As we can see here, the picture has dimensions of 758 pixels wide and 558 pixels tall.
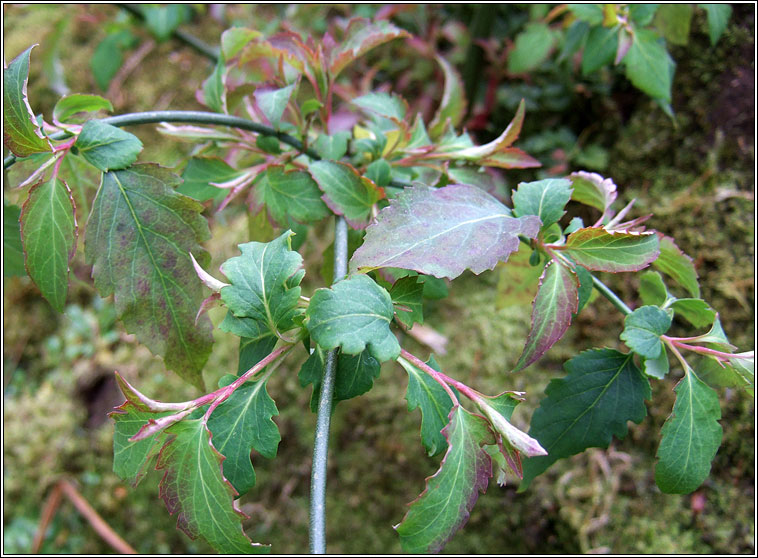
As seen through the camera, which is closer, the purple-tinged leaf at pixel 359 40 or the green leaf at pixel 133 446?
the green leaf at pixel 133 446

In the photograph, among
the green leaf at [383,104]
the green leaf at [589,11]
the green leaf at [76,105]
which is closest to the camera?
the green leaf at [76,105]

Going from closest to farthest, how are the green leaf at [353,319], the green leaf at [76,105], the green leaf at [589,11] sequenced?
the green leaf at [353,319] < the green leaf at [76,105] < the green leaf at [589,11]

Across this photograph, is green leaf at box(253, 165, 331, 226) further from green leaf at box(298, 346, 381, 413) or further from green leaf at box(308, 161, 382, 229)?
green leaf at box(298, 346, 381, 413)

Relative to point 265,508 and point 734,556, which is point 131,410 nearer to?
point 265,508

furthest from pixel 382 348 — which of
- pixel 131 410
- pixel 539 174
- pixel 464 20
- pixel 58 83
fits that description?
pixel 58 83

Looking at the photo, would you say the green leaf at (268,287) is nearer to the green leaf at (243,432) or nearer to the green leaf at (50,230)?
the green leaf at (243,432)

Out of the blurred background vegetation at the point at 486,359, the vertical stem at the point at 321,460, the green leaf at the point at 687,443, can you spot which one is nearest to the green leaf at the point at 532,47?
the blurred background vegetation at the point at 486,359

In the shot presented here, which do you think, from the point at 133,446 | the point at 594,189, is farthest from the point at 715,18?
the point at 133,446

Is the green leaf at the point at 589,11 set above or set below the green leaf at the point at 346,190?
above
